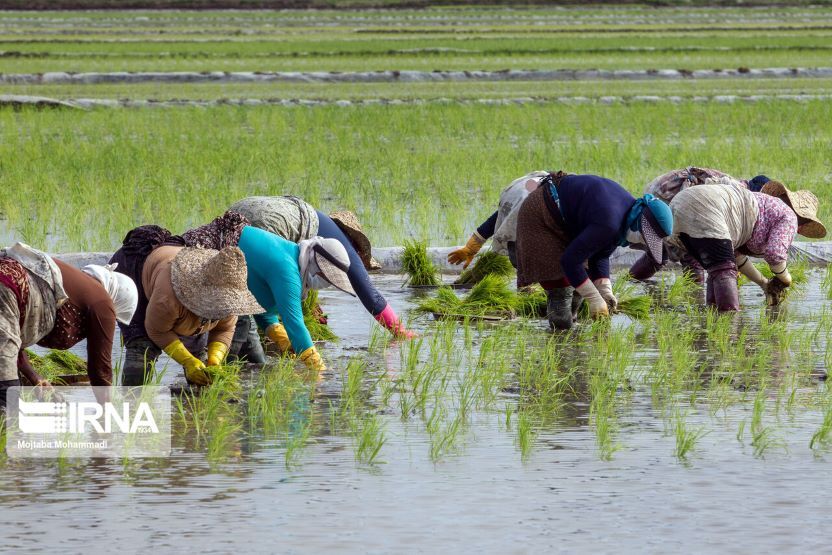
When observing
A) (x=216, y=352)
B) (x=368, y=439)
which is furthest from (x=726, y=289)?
(x=368, y=439)

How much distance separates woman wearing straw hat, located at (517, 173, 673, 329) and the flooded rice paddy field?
0.48 m

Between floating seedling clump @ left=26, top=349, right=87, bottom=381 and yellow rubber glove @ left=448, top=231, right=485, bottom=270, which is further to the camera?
yellow rubber glove @ left=448, top=231, right=485, bottom=270

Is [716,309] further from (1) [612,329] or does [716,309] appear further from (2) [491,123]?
(2) [491,123]

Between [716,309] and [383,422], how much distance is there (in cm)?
298

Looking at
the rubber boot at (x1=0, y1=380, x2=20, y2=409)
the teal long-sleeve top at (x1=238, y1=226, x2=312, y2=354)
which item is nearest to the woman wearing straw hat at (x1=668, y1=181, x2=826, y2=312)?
the teal long-sleeve top at (x1=238, y1=226, x2=312, y2=354)

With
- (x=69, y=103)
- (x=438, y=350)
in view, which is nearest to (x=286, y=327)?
(x=438, y=350)

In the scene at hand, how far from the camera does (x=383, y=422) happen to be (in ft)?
18.6

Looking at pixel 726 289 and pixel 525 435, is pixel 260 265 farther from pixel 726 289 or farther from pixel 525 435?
pixel 726 289

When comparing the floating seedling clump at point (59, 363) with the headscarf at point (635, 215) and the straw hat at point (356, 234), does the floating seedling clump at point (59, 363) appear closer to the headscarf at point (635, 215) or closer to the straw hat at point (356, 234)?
the straw hat at point (356, 234)

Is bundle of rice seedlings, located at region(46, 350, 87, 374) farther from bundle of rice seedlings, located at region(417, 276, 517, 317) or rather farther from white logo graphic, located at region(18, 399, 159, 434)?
bundle of rice seedlings, located at region(417, 276, 517, 317)

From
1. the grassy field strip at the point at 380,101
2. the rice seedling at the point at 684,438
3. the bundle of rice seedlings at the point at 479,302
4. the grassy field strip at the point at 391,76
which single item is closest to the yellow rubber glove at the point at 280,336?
the bundle of rice seedlings at the point at 479,302

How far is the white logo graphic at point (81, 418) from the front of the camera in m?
5.30

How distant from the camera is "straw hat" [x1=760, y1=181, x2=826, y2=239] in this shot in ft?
27.4

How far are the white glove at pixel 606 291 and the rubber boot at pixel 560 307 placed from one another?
15 cm
